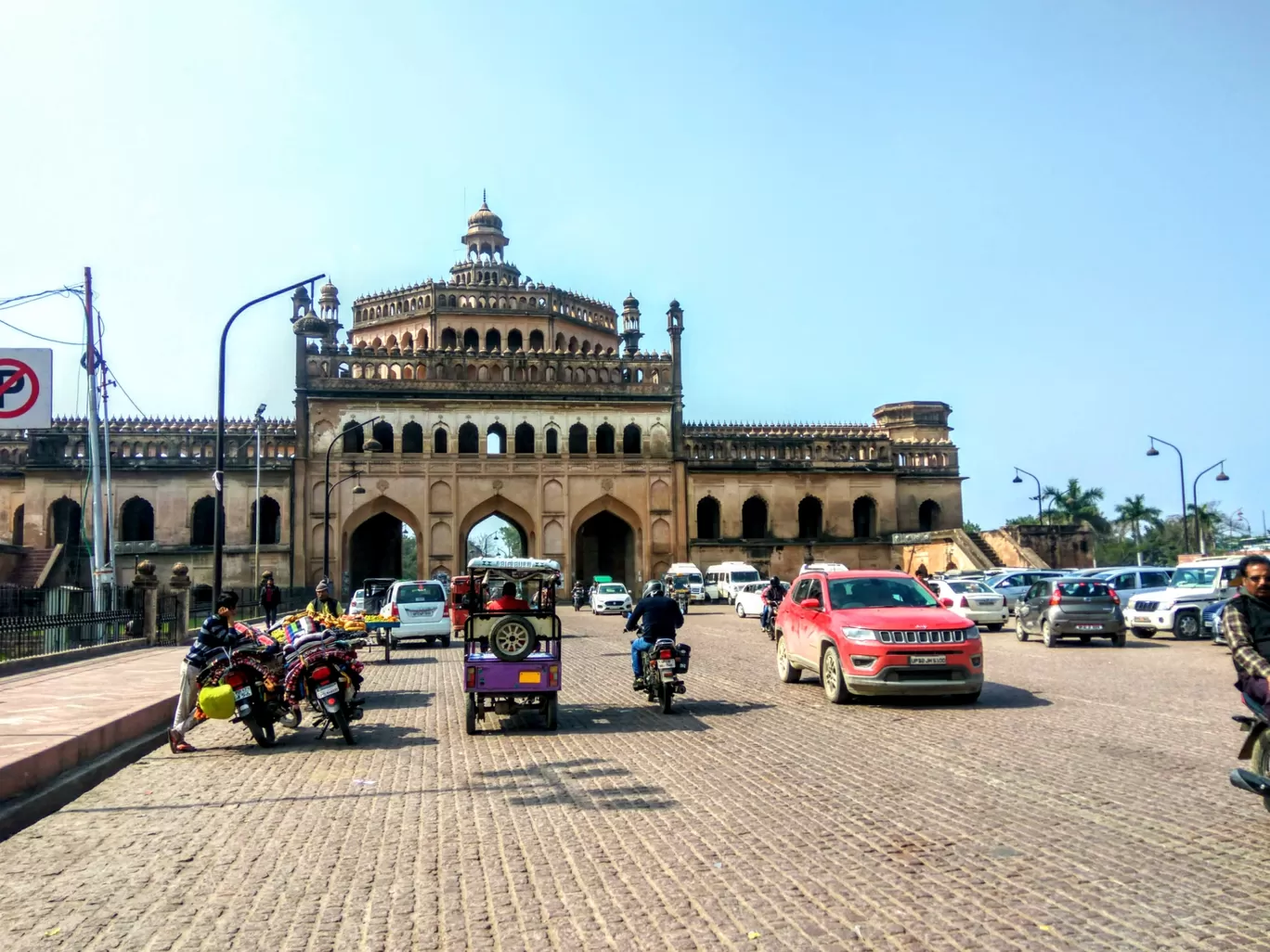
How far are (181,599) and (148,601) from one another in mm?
1191

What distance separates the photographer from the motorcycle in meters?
5.73

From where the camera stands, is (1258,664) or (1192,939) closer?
(1192,939)

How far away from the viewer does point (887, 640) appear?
11070mm

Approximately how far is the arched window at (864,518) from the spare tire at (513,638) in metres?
42.1

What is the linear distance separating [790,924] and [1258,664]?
306 cm

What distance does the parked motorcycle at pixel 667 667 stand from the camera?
11.2 meters

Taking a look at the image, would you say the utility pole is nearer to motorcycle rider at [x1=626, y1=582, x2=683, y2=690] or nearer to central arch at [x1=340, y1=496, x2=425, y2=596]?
central arch at [x1=340, y1=496, x2=425, y2=596]

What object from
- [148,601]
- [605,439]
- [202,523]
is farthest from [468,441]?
[148,601]

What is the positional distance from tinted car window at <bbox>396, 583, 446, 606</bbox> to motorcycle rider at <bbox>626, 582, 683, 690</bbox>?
40.2ft

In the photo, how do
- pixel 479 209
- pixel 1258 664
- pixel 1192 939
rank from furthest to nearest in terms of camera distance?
1. pixel 479 209
2. pixel 1258 664
3. pixel 1192 939

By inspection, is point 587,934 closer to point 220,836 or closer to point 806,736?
point 220,836

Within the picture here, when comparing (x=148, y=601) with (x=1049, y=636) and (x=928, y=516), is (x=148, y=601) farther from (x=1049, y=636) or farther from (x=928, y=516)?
(x=928, y=516)

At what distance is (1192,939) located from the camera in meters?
4.18

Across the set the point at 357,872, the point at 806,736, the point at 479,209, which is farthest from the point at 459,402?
the point at 357,872
